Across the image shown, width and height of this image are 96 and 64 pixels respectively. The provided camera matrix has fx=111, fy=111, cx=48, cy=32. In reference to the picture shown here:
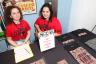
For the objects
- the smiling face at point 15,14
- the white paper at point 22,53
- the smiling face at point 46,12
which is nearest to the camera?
the white paper at point 22,53

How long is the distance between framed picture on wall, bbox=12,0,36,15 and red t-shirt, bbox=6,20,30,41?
28 cm

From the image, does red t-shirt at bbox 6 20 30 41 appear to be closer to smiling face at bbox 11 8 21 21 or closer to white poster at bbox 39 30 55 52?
smiling face at bbox 11 8 21 21

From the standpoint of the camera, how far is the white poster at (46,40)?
3.47ft

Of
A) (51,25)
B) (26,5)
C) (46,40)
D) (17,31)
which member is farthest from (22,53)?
(26,5)

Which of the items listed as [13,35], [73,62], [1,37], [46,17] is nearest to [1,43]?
[1,37]

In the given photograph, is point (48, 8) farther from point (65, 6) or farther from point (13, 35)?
point (13, 35)

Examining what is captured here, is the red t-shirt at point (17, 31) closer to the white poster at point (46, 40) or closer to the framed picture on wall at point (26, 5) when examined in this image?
the framed picture on wall at point (26, 5)

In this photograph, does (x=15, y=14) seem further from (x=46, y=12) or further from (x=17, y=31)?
(x=46, y=12)

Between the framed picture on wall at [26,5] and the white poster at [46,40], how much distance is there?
0.87 meters

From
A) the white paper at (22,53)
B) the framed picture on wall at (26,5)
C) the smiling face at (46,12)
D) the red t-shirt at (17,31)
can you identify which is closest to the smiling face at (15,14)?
the red t-shirt at (17,31)

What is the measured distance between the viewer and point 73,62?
98 centimetres

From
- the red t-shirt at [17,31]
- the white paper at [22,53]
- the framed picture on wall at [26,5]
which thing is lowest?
the white paper at [22,53]

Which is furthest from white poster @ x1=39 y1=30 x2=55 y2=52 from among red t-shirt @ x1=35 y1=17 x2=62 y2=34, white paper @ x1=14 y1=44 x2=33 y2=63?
red t-shirt @ x1=35 y1=17 x2=62 y2=34

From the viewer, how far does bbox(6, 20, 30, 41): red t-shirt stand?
153cm
